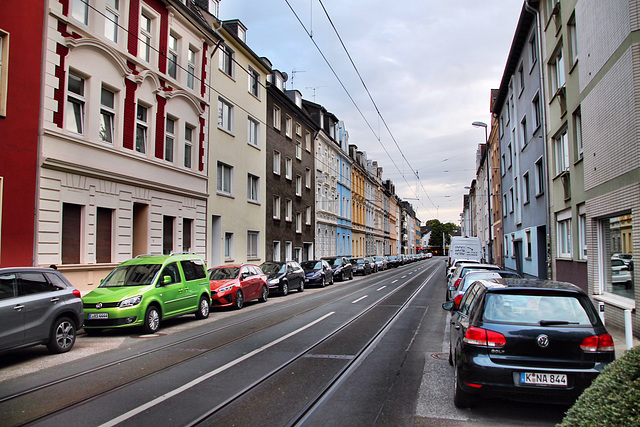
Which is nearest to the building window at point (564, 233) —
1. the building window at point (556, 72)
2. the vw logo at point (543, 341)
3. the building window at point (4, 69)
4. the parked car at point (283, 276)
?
the building window at point (556, 72)

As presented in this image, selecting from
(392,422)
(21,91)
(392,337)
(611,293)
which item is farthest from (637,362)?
(21,91)

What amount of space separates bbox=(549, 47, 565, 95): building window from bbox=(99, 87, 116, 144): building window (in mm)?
15149

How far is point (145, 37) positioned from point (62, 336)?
12.8 m

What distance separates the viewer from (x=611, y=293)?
11602 millimetres

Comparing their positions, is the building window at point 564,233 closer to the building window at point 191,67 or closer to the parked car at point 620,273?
the parked car at point 620,273

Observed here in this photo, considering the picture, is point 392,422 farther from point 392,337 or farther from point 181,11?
point 181,11

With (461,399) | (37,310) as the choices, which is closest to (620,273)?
(461,399)

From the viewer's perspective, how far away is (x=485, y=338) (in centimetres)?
504

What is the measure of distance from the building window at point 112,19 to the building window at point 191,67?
4.50 m

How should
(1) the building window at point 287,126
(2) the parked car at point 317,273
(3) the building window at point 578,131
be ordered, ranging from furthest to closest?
(1) the building window at point 287,126
(2) the parked car at point 317,273
(3) the building window at point 578,131

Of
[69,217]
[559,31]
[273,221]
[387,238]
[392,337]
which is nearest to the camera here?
[392,337]

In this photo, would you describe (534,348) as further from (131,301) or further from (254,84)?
(254,84)

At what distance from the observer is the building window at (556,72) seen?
16.0 meters

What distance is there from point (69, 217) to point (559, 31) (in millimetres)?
16526
